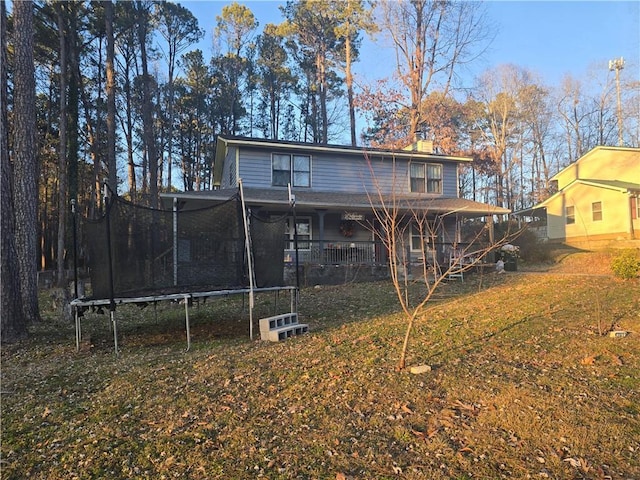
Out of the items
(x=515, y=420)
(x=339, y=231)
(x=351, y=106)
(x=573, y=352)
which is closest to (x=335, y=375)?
(x=515, y=420)

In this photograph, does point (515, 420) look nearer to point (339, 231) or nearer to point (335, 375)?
point (335, 375)

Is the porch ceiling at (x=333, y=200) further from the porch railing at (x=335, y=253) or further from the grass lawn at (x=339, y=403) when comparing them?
the grass lawn at (x=339, y=403)

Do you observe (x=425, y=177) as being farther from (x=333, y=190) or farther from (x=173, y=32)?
(x=173, y=32)

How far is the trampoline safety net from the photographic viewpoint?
6375 mm

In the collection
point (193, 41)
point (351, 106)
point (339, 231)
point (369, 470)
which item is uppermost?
point (193, 41)

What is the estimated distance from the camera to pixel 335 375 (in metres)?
4.57

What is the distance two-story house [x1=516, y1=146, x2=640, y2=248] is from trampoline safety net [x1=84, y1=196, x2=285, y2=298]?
1920 centimetres

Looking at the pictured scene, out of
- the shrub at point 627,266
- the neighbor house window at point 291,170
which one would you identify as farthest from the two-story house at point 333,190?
the shrub at point 627,266

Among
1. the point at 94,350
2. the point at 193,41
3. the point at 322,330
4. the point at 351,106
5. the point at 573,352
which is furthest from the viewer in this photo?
the point at 193,41

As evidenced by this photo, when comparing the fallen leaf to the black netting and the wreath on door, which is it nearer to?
the black netting

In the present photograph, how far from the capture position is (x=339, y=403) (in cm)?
385

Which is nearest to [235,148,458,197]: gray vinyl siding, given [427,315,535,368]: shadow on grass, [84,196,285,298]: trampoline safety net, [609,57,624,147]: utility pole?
[84,196,285,298]: trampoline safety net

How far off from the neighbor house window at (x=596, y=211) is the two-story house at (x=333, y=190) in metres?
10.7

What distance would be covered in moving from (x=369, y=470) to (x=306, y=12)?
102 feet
